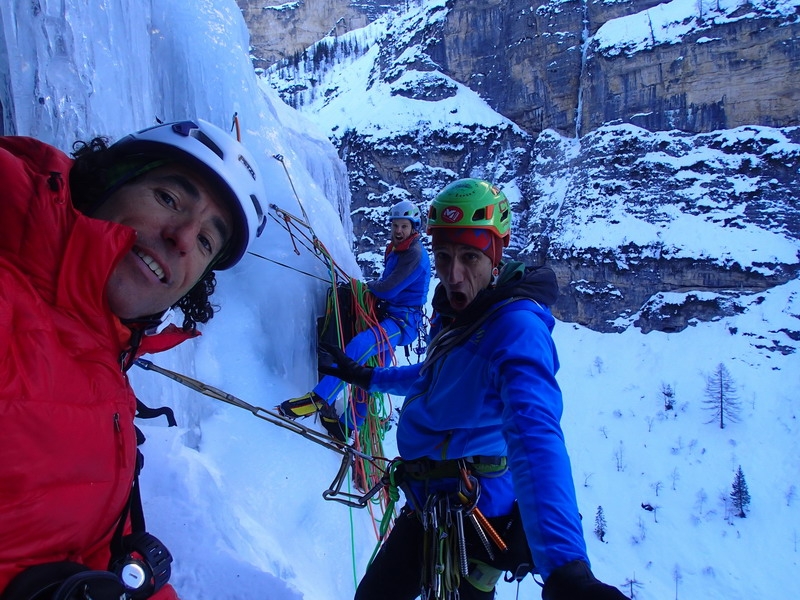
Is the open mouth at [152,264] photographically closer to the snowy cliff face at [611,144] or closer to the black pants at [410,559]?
the black pants at [410,559]

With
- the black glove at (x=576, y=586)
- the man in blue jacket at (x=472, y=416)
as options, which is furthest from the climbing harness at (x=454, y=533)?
the black glove at (x=576, y=586)

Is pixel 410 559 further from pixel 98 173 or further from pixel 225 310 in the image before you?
pixel 225 310

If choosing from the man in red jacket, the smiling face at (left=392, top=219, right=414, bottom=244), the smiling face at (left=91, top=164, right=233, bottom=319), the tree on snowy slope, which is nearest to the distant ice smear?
the smiling face at (left=392, top=219, right=414, bottom=244)

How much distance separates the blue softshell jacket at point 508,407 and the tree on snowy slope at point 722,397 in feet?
84.2

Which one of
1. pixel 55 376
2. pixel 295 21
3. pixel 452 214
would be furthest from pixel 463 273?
pixel 295 21

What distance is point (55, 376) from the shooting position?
83cm

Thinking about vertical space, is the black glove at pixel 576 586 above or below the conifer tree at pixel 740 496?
above

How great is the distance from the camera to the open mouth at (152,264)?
39.5 inches

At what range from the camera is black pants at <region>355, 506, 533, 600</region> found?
1747mm

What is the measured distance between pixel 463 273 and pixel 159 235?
104cm

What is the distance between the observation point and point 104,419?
3.02 ft

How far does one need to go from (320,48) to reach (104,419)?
62324 millimetres

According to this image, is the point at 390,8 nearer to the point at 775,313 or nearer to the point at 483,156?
the point at 483,156

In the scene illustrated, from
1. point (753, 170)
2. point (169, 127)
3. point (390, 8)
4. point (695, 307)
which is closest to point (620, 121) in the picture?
point (753, 170)
